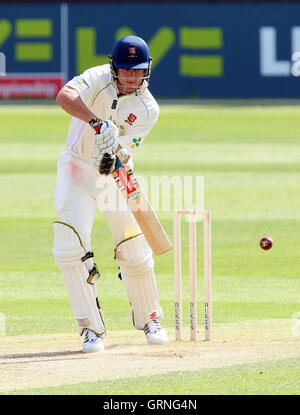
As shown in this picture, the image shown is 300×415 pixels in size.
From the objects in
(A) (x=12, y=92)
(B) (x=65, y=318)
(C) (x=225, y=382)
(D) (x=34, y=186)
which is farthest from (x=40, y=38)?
(C) (x=225, y=382)

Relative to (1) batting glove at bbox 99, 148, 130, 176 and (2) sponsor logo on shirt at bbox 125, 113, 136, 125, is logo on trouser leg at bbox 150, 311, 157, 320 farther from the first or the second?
(2) sponsor logo on shirt at bbox 125, 113, 136, 125

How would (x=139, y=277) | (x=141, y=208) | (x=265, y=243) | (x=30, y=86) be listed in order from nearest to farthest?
1. (x=141, y=208)
2. (x=139, y=277)
3. (x=265, y=243)
4. (x=30, y=86)

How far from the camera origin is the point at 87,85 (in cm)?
639

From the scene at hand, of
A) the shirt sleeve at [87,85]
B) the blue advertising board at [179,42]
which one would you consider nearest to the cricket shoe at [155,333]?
the shirt sleeve at [87,85]

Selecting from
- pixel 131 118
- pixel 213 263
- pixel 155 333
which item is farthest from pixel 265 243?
pixel 213 263

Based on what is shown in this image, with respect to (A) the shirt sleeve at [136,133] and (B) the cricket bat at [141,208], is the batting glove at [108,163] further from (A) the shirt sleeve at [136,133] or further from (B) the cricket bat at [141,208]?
(A) the shirt sleeve at [136,133]

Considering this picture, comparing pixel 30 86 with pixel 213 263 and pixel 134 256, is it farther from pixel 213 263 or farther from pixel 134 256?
pixel 134 256

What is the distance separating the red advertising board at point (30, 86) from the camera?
3456 centimetres

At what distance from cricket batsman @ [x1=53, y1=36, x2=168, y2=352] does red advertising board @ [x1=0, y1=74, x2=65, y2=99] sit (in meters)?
28.3

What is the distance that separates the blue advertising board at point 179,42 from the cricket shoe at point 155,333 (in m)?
27.1

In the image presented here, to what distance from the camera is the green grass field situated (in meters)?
5.53

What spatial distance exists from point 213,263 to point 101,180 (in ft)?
10.8
